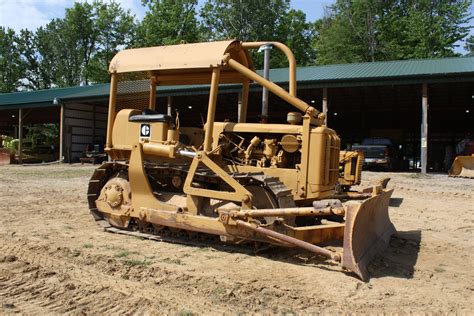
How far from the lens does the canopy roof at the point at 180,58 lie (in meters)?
5.98

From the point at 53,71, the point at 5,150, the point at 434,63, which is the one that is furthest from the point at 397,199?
the point at 53,71

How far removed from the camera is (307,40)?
51.0 m

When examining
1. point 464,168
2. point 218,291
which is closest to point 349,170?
point 218,291

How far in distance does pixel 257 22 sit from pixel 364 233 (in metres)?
45.6

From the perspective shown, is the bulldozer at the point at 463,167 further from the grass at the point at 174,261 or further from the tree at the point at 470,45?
the tree at the point at 470,45

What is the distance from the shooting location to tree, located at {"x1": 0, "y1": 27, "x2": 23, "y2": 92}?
58562mm

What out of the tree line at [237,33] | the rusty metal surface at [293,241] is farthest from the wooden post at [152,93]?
the tree line at [237,33]

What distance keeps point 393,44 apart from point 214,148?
40893 mm

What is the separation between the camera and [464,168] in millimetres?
17562

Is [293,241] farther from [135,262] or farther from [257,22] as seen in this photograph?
[257,22]

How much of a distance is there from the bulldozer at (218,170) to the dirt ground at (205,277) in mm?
301

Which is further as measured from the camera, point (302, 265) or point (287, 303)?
point (302, 265)

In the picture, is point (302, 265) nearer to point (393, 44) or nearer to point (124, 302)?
point (124, 302)

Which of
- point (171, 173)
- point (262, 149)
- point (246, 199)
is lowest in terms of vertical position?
point (246, 199)
